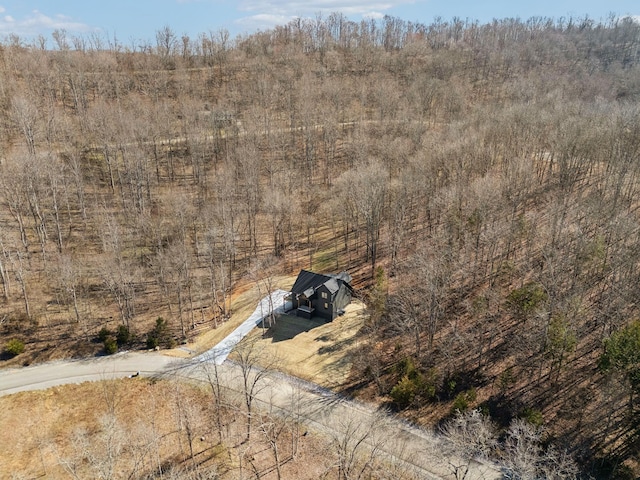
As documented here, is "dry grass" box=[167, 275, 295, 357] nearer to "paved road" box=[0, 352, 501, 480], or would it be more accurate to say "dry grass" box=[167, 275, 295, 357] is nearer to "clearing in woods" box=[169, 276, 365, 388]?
"clearing in woods" box=[169, 276, 365, 388]

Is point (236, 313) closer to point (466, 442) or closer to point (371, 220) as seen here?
point (371, 220)

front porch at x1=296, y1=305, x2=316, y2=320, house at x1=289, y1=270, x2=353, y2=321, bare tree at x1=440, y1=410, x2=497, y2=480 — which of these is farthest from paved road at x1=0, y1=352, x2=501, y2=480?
house at x1=289, y1=270, x2=353, y2=321

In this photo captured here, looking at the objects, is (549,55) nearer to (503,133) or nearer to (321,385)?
(503,133)

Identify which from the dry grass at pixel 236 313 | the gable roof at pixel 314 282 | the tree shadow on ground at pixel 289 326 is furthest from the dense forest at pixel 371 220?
the tree shadow on ground at pixel 289 326

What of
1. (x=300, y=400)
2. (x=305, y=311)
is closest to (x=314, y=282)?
(x=305, y=311)

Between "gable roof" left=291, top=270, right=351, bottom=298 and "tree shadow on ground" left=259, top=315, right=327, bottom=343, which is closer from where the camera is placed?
"tree shadow on ground" left=259, top=315, right=327, bottom=343

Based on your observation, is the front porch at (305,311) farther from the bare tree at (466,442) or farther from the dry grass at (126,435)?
the bare tree at (466,442)

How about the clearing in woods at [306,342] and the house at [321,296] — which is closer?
the clearing in woods at [306,342]
